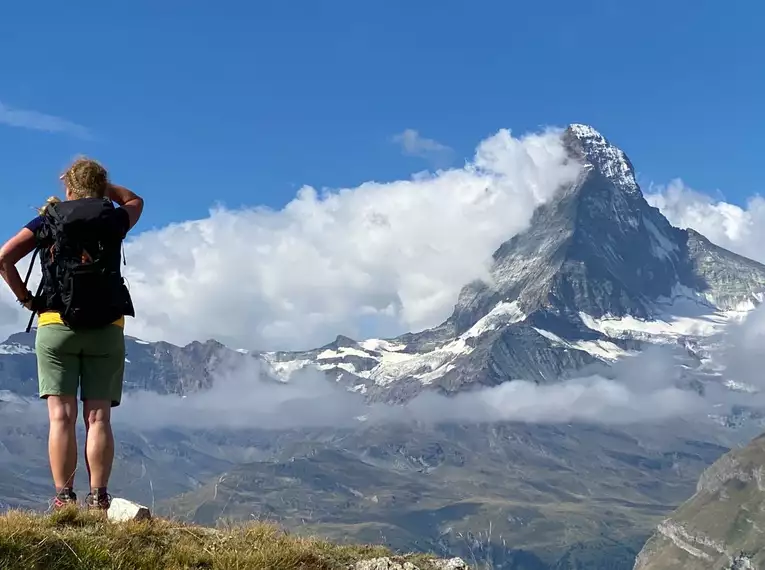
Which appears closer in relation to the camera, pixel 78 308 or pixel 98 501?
pixel 78 308

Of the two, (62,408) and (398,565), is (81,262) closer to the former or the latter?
(62,408)

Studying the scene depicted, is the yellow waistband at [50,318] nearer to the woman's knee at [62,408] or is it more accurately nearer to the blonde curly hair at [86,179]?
the woman's knee at [62,408]

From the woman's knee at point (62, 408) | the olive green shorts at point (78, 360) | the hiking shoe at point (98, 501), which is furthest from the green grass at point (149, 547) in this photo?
the olive green shorts at point (78, 360)

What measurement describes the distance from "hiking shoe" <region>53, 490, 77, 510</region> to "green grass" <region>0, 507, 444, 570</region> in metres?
0.40

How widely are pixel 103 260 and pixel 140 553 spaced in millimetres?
3513

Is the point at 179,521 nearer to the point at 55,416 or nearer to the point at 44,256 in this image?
the point at 55,416

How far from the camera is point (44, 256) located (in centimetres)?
1040

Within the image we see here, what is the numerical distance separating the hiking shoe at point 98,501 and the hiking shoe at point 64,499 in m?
0.18

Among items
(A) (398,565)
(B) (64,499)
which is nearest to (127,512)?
(B) (64,499)

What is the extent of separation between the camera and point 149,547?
344 inches

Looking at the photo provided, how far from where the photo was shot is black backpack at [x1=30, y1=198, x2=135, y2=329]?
33.3ft

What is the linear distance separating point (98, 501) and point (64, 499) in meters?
0.39

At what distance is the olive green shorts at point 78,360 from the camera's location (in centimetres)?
1040

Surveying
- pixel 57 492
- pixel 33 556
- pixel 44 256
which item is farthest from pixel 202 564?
pixel 44 256
